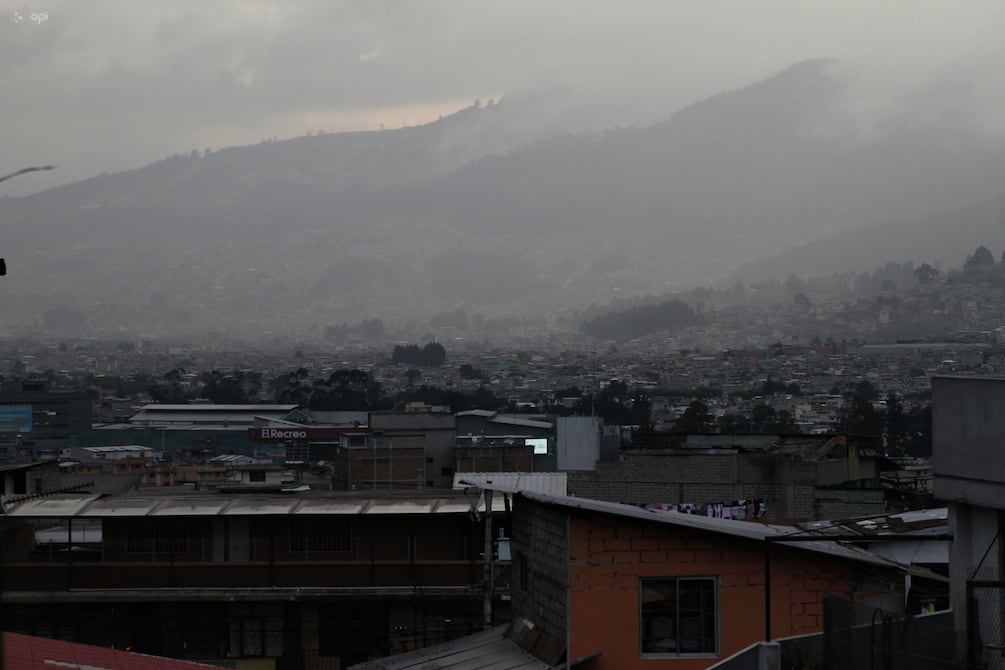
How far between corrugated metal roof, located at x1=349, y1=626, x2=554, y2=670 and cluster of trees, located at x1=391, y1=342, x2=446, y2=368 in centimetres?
13529

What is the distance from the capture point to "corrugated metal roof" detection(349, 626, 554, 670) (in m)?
10.4

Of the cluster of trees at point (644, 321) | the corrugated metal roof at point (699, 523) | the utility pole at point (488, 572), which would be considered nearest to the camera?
the corrugated metal roof at point (699, 523)

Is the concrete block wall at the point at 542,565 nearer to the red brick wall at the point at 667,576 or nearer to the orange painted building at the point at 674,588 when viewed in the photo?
the orange painted building at the point at 674,588

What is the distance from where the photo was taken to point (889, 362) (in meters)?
110

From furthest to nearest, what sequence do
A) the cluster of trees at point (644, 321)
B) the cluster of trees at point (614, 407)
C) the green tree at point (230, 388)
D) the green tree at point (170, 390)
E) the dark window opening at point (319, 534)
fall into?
1. the cluster of trees at point (644, 321)
2. the green tree at point (170, 390)
3. the green tree at point (230, 388)
4. the cluster of trees at point (614, 407)
5. the dark window opening at point (319, 534)

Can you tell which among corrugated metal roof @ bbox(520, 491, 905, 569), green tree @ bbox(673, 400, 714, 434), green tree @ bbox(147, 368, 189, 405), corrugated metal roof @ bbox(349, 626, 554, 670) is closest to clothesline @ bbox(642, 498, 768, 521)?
corrugated metal roof @ bbox(349, 626, 554, 670)

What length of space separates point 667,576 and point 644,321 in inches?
6656

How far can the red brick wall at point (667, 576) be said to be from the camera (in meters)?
9.93

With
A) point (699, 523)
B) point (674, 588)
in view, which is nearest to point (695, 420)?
point (674, 588)

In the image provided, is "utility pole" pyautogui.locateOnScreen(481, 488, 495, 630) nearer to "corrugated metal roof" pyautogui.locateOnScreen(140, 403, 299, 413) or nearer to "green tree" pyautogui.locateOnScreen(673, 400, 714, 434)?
"green tree" pyautogui.locateOnScreen(673, 400, 714, 434)

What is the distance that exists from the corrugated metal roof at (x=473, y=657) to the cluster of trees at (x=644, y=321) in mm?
163916

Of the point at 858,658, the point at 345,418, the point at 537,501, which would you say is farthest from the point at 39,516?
the point at 345,418

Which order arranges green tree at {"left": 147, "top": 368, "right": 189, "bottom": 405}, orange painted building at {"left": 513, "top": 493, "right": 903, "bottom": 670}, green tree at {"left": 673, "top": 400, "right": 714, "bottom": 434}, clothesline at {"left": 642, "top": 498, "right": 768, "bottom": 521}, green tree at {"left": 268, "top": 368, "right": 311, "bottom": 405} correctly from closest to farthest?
orange painted building at {"left": 513, "top": 493, "right": 903, "bottom": 670}
clothesline at {"left": 642, "top": 498, "right": 768, "bottom": 521}
green tree at {"left": 673, "top": 400, "right": 714, "bottom": 434}
green tree at {"left": 268, "top": 368, "right": 311, "bottom": 405}
green tree at {"left": 147, "top": 368, "right": 189, "bottom": 405}

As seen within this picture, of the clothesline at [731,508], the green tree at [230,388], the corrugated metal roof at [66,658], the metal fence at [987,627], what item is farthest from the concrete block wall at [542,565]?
the green tree at [230,388]
